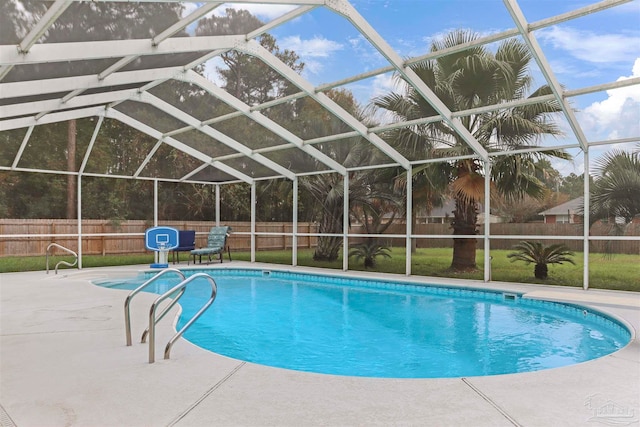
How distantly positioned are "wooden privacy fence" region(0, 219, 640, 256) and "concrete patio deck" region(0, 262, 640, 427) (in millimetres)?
6944

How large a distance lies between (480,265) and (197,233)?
8589 millimetres

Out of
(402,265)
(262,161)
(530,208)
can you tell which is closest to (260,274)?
(262,161)

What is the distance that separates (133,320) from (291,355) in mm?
1839

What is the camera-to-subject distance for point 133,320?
5289mm

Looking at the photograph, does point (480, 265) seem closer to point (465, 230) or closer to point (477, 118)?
point (465, 230)

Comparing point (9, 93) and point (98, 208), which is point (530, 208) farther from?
point (98, 208)

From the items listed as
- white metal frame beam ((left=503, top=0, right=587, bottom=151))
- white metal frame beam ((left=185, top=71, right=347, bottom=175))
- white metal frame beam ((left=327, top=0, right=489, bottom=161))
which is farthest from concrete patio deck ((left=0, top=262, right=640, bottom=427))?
white metal frame beam ((left=185, top=71, right=347, bottom=175))

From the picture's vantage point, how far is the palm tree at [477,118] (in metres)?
8.91

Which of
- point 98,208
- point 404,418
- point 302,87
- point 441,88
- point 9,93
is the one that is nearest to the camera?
point 404,418

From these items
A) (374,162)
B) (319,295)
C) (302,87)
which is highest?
(302,87)

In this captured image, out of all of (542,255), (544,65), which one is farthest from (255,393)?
(542,255)

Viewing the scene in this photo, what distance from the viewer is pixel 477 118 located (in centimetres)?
1027

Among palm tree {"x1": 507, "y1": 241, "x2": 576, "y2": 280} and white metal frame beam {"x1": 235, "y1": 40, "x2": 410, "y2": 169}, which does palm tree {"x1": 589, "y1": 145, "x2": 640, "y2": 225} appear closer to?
palm tree {"x1": 507, "y1": 241, "x2": 576, "y2": 280}

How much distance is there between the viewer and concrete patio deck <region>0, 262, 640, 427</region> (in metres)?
2.59
